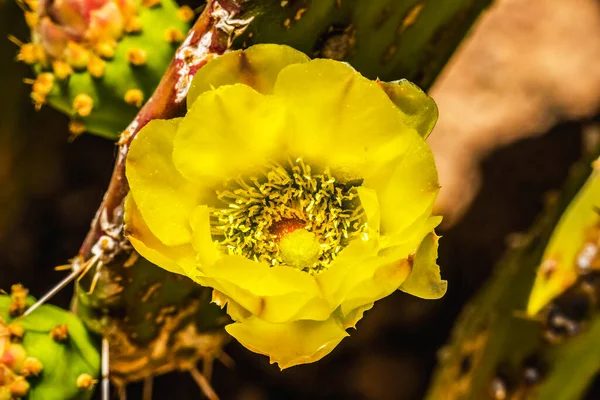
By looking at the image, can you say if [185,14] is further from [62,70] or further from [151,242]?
[151,242]

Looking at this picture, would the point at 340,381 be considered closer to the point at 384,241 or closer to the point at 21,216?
the point at 21,216

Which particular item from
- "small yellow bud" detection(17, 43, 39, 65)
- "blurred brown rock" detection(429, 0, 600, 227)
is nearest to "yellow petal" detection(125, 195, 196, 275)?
"small yellow bud" detection(17, 43, 39, 65)

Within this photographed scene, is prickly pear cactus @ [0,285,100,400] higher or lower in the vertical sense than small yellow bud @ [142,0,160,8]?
lower

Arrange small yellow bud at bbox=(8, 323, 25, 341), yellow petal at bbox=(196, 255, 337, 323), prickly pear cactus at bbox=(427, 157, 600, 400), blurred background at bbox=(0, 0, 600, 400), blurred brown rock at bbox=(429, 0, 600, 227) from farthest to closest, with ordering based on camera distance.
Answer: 1. blurred brown rock at bbox=(429, 0, 600, 227)
2. blurred background at bbox=(0, 0, 600, 400)
3. prickly pear cactus at bbox=(427, 157, 600, 400)
4. small yellow bud at bbox=(8, 323, 25, 341)
5. yellow petal at bbox=(196, 255, 337, 323)

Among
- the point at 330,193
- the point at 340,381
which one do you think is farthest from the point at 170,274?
the point at 340,381

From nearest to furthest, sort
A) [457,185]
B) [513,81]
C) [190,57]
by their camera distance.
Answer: [190,57], [457,185], [513,81]

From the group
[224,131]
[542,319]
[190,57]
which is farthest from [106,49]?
[542,319]

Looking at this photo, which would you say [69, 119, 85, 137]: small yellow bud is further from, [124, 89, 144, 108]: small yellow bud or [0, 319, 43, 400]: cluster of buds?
[0, 319, 43, 400]: cluster of buds
